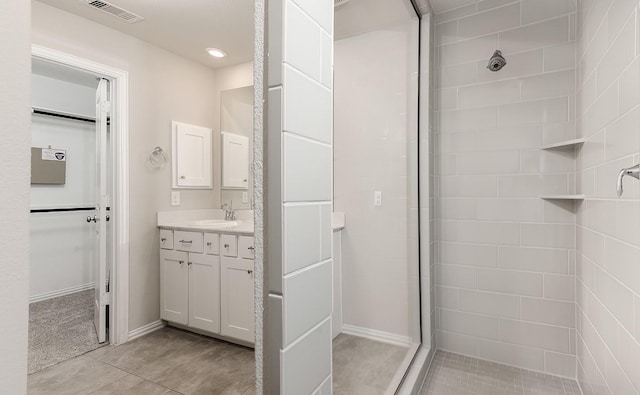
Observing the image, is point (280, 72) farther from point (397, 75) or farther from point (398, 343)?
point (398, 343)

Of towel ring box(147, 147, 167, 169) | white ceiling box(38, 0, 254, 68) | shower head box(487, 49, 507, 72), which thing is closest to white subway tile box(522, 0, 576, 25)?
shower head box(487, 49, 507, 72)

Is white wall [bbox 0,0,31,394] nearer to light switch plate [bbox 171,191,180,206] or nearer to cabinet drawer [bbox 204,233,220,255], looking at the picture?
cabinet drawer [bbox 204,233,220,255]

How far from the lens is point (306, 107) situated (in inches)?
28.9

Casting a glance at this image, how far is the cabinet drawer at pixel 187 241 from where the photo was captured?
2.37m

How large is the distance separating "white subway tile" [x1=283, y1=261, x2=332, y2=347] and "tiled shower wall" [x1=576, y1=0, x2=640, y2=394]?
104 cm

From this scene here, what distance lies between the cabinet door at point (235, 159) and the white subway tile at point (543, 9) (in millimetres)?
2230

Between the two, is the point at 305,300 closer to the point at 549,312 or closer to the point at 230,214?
the point at 549,312

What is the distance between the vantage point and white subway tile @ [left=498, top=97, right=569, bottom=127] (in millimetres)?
1899

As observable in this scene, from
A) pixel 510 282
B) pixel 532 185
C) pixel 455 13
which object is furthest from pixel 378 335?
pixel 455 13

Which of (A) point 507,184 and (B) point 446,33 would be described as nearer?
(A) point 507,184

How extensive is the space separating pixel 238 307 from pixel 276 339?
168 centimetres

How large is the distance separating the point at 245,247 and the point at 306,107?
1621mm

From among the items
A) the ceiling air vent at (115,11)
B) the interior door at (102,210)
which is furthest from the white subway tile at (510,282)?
the ceiling air vent at (115,11)

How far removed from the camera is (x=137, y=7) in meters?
1.92
